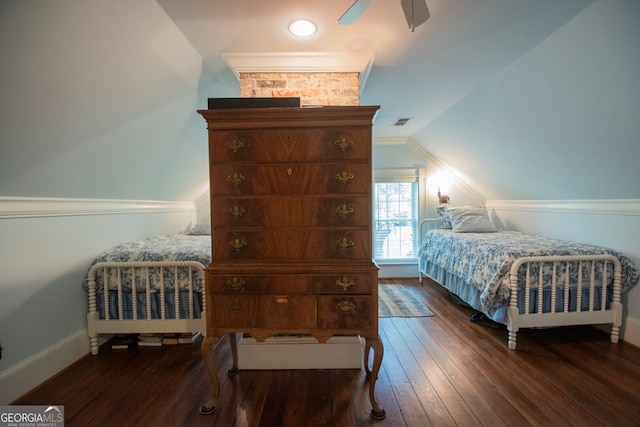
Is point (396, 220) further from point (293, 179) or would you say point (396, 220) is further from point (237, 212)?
point (237, 212)

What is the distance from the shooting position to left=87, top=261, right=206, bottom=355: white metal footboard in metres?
1.97

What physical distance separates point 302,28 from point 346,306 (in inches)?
65.3

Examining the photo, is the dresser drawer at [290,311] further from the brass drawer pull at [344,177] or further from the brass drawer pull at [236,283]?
the brass drawer pull at [344,177]

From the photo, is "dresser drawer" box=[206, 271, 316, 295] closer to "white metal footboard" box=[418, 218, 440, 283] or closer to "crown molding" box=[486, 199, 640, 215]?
"crown molding" box=[486, 199, 640, 215]

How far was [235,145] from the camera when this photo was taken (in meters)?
1.36

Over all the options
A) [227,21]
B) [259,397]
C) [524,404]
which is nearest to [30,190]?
[227,21]

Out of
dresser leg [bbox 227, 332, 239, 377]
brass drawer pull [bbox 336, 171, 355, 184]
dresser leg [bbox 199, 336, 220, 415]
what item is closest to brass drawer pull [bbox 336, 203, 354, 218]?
brass drawer pull [bbox 336, 171, 355, 184]

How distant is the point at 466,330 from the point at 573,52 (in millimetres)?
2232

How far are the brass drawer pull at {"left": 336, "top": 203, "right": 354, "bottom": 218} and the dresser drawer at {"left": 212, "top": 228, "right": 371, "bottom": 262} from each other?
0.28 feet

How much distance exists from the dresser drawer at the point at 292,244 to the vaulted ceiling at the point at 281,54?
1.16 m

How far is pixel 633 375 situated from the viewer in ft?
5.42

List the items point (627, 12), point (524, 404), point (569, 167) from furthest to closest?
point (569, 167)
point (524, 404)
point (627, 12)

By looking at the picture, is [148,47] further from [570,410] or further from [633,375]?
[633,375]

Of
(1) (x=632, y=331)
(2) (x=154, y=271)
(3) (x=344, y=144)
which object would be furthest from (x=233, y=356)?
(1) (x=632, y=331)
